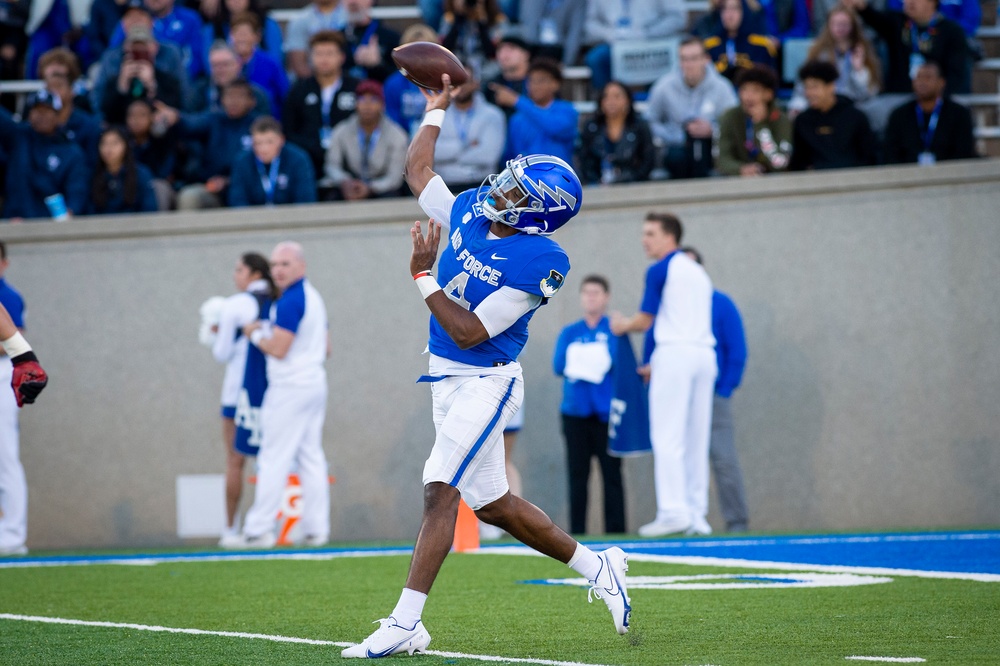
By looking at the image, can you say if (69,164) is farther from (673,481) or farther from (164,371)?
(673,481)

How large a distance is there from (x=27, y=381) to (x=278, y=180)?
23.0 feet

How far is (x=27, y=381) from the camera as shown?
5.75 m

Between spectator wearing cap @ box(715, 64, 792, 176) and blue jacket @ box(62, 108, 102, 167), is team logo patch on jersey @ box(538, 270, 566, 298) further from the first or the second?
blue jacket @ box(62, 108, 102, 167)

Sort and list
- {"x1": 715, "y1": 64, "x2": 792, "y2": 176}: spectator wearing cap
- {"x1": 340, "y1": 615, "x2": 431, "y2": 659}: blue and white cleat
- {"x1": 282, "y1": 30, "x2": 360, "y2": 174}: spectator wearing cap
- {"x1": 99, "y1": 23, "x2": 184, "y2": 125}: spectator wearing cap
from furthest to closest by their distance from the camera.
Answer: {"x1": 99, "y1": 23, "x2": 184, "y2": 125}: spectator wearing cap
{"x1": 282, "y1": 30, "x2": 360, "y2": 174}: spectator wearing cap
{"x1": 715, "y1": 64, "x2": 792, "y2": 176}: spectator wearing cap
{"x1": 340, "y1": 615, "x2": 431, "y2": 659}: blue and white cleat

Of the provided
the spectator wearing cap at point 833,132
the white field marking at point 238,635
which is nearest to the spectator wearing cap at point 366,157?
the spectator wearing cap at point 833,132

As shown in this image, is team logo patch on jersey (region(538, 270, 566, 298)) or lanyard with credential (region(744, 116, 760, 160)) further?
lanyard with credential (region(744, 116, 760, 160))

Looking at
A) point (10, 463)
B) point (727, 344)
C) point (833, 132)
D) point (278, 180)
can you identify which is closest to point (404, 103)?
point (278, 180)

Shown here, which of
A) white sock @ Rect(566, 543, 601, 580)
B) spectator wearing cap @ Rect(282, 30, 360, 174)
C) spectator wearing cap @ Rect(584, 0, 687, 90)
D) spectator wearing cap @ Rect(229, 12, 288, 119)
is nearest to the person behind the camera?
white sock @ Rect(566, 543, 601, 580)

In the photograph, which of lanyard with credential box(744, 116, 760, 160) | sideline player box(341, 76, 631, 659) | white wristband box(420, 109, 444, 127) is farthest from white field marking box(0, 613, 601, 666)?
lanyard with credential box(744, 116, 760, 160)

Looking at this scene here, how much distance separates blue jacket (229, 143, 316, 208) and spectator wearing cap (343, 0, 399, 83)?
4.49ft

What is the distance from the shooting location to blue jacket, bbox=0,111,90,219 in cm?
1279

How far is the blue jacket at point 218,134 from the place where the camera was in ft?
42.9

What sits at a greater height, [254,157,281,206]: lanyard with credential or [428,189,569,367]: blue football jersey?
[254,157,281,206]: lanyard with credential

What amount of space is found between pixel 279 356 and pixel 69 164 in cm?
410
